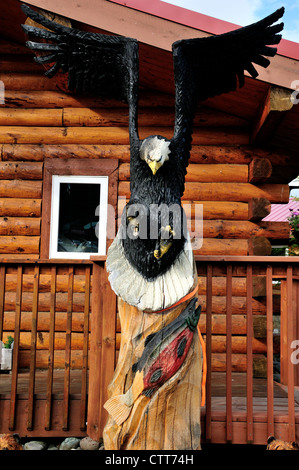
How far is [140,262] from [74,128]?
129 inches

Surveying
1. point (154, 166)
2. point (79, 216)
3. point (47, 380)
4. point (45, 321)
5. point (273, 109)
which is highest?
point (273, 109)

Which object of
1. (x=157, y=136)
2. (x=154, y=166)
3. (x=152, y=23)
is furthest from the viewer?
(x=152, y=23)

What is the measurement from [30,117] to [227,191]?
2.58m

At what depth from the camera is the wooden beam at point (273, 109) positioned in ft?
12.4

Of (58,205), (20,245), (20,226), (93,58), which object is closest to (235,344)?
(58,205)

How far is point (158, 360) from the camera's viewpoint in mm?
2121

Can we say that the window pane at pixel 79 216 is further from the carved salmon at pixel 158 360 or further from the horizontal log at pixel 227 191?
the carved salmon at pixel 158 360

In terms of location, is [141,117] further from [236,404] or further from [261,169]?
[236,404]

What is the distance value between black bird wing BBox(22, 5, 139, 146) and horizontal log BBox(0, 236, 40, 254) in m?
2.26

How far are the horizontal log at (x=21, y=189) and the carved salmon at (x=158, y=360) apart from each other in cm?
324

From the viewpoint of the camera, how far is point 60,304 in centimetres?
470
